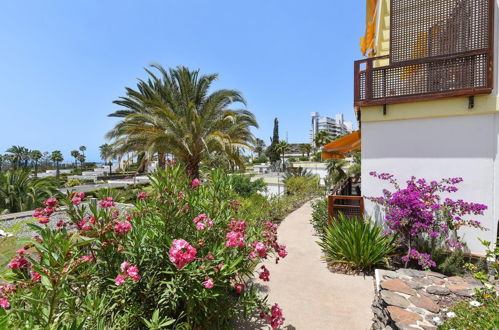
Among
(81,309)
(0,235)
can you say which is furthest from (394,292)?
(0,235)

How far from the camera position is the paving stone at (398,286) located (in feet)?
13.2

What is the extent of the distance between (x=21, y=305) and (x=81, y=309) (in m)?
0.65

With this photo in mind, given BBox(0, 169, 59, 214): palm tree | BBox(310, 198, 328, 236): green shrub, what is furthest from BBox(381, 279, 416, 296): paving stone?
BBox(0, 169, 59, 214): palm tree

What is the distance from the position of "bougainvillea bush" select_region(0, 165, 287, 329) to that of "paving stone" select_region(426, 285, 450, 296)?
9.10ft

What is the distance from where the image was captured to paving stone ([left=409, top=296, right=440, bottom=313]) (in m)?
3.54

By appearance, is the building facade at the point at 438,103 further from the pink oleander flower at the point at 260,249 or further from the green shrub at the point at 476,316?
the pink oleander flower at the point at 260,249

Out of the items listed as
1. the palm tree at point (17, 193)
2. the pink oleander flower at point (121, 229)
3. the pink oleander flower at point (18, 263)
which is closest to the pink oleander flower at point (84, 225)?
the pink oleander flower at point (121, 229)

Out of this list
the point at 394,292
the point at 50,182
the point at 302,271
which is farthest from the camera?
the point at 50,182

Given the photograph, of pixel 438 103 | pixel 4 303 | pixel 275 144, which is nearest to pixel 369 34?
pixel 438 103

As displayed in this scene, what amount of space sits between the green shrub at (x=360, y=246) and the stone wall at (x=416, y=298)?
29.4 inches

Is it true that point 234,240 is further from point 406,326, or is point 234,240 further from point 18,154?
point 18,154

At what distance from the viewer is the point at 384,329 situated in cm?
364

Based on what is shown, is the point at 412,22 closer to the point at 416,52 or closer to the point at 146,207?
the point at 416,52

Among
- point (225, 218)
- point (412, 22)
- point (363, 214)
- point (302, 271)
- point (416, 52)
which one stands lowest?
point (302, 271)
